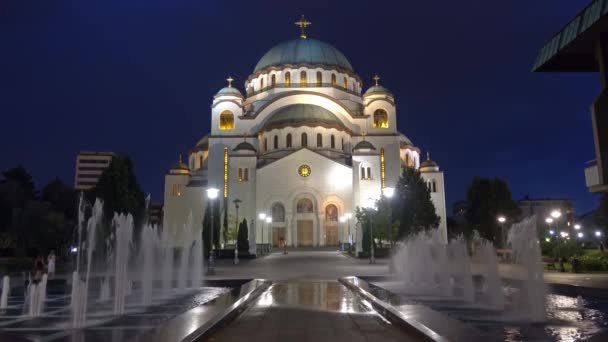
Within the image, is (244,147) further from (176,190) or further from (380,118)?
(380,118)

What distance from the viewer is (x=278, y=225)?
142 ft

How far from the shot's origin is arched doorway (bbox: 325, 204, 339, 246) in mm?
42938

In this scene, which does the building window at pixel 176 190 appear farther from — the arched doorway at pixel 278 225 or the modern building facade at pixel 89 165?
the modern building facade at pixel 89 165

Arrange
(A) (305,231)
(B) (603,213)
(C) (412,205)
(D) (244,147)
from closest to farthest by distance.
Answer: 1. (C) (412,205)
2. (B) (603,213)
3. (A) (305,231)
4. (D) (244,147)

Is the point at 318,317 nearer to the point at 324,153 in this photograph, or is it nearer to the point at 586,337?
the point at 586,337

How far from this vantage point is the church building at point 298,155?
43125 millimetres

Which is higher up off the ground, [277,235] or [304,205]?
[304,205]

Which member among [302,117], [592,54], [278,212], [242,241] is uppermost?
[302,117]

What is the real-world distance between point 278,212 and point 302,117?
9740mm

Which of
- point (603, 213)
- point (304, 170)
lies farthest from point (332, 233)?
point (603, 213)

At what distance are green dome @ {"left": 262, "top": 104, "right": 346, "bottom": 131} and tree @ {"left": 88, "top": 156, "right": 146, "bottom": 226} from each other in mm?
17521

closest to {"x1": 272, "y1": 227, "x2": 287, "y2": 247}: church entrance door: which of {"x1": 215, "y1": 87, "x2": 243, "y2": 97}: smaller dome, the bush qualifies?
{"x1": 215, "y1": 87, "x2": 243, "y2": 97}: smaller dome

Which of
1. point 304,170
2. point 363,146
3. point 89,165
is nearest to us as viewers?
point 304,170

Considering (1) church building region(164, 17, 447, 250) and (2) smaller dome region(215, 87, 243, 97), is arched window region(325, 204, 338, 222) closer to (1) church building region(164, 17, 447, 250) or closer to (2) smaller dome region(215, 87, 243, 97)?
(1) church building region(164, 17, 447, 250)
